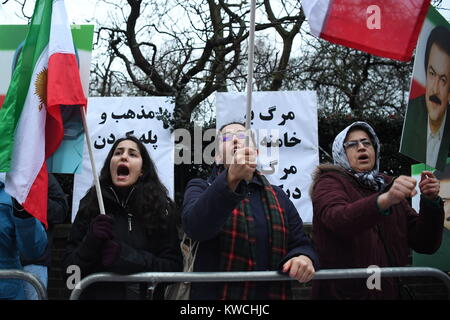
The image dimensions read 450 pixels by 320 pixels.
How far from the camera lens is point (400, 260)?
2.35 meters

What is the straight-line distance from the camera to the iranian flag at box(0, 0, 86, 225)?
229 cm

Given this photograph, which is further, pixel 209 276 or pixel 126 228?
pixel 126 228

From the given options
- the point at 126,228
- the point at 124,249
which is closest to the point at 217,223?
the point at 124,249

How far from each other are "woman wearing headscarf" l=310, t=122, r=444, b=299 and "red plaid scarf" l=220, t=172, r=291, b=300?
0.99 ft

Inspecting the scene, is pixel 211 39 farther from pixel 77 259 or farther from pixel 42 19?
pixel 77 259

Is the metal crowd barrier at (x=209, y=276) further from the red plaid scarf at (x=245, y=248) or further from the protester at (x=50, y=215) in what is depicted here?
the protester at (x=50, y=215)

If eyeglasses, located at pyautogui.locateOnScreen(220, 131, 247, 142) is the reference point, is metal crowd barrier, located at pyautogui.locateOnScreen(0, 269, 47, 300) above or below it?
below

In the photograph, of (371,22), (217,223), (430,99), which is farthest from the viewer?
(430,99)

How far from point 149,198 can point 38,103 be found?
68cm

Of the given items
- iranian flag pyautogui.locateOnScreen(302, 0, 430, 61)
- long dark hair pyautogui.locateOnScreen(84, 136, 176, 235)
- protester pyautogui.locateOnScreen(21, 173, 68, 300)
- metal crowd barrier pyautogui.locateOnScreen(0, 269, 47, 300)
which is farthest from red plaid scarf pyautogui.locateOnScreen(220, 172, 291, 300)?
protester pyautogui.locateOnScreen(21, 173, 68, 300)

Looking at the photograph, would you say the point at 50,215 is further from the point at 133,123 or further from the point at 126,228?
the point at 133,123

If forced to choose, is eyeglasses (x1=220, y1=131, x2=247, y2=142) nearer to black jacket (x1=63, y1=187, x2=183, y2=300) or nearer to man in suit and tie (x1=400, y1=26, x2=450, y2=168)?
black jacket (x1=63, y1=187, x2=183, y2=300)

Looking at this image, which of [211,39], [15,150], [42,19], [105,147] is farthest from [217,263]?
[211,39]

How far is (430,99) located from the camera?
107 inches
